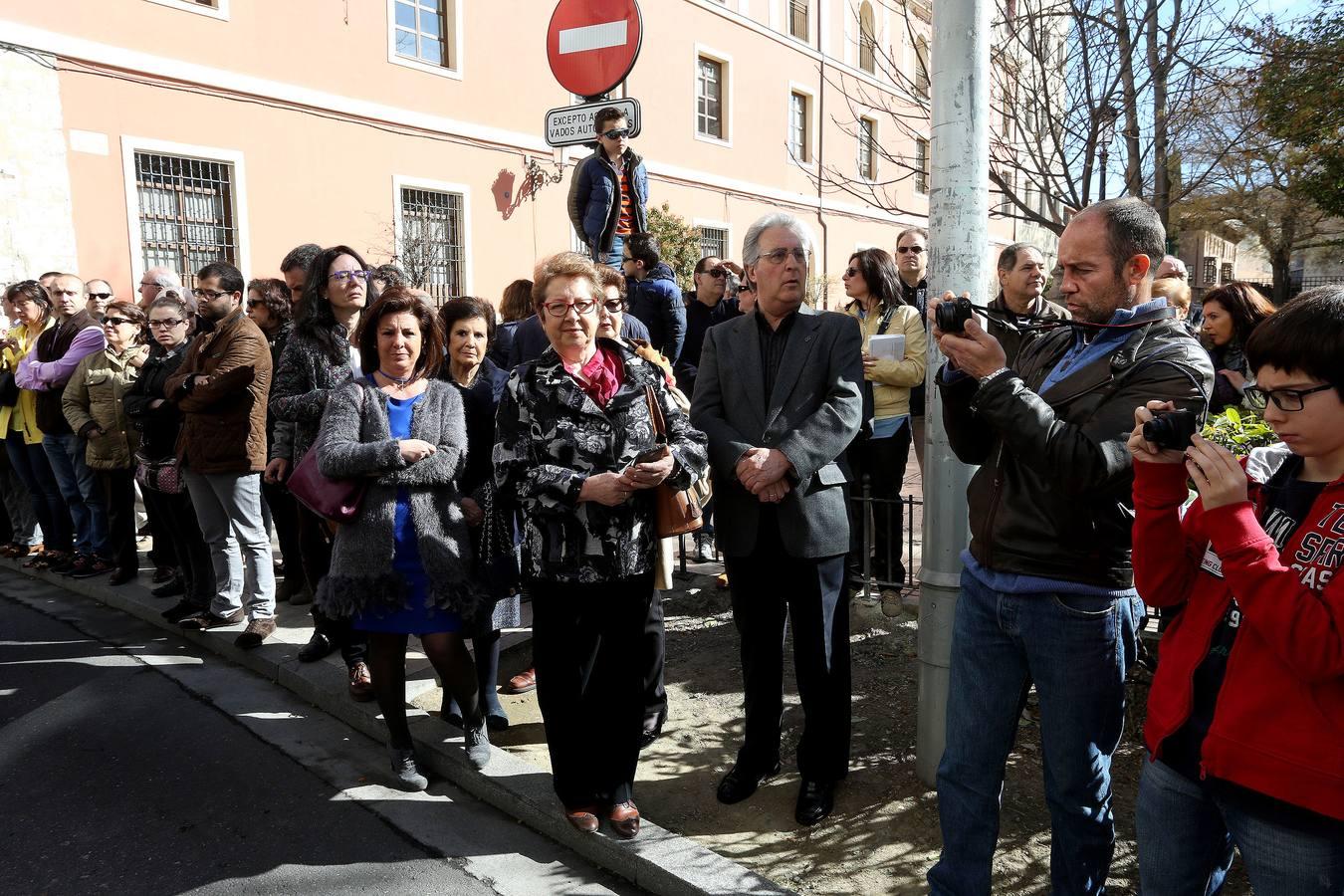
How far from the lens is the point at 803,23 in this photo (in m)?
24.6

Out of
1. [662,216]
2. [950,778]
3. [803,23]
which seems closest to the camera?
[950,778]

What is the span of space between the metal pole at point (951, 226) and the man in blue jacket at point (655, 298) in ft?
10.6

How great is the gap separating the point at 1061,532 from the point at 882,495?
3.45 meters

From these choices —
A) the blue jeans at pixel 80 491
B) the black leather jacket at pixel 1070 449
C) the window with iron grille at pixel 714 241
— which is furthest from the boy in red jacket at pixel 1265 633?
the window with iron grille at pixel 714 241

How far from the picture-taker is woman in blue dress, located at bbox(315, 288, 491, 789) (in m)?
3.66

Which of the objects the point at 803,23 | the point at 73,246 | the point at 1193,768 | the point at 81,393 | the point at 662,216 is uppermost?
the point at 803,23

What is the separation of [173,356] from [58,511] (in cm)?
257

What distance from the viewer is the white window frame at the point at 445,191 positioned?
50.7 feet

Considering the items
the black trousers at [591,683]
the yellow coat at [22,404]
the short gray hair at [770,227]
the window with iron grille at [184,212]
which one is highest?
the window with iron grille at [184,212]

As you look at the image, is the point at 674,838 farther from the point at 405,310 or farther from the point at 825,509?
the point at 405,310

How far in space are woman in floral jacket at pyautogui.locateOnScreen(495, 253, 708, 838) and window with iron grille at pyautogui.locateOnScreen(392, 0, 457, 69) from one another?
13.9m

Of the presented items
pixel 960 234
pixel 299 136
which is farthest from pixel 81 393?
pixel 299 136

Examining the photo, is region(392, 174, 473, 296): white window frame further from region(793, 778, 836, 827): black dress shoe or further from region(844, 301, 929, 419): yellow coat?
region(793, 778, 836, 827): black dress shoe

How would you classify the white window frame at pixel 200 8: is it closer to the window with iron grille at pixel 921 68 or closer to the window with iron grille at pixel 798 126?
the window with iron grille at pixel 921 68
